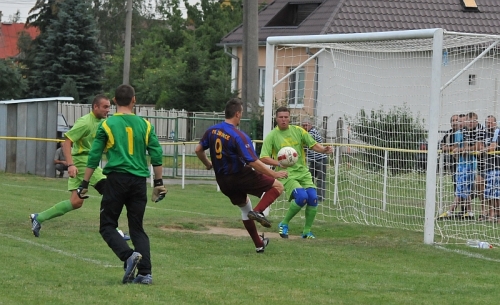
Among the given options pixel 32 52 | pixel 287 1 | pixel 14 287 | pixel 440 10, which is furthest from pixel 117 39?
pixel 14 287

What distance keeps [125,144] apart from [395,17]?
28.6 m

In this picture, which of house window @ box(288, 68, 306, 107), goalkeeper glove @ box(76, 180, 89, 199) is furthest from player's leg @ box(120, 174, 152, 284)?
house window @ box(288, 68, 306, 107)

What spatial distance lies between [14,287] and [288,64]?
11088mm

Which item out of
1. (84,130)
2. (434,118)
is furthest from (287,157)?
(84,130)

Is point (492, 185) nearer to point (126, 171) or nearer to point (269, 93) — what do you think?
point (269, 93)

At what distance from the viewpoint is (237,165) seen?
1195 centimetres

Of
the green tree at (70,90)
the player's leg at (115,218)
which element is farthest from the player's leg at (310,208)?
the green tree at (70,90)

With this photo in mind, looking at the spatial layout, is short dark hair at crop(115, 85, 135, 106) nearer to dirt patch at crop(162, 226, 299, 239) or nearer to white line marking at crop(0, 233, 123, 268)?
white line marking at crop(0, 233, 123, 268)

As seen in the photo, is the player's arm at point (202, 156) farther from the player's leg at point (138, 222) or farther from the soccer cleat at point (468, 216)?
the soccer cleat at point (468, 216)

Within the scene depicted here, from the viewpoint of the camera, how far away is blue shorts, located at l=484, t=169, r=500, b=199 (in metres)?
16.2

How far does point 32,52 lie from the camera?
195ft

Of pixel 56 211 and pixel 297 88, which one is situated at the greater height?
pixel 297 88

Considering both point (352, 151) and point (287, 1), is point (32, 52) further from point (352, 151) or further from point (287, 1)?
point (352, 151)

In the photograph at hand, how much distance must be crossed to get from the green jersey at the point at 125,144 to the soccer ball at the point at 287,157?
12.4ft
